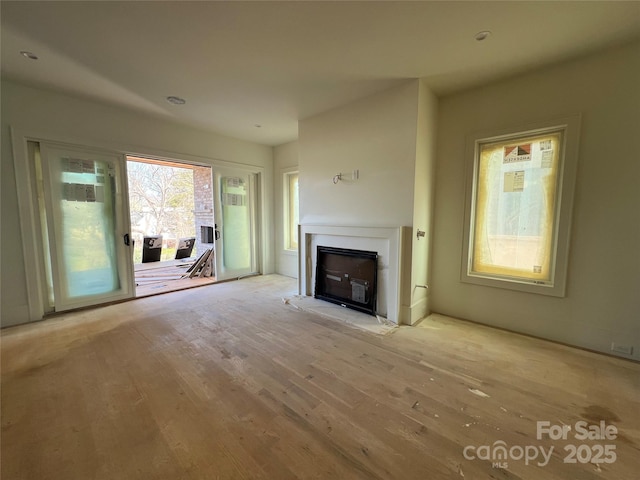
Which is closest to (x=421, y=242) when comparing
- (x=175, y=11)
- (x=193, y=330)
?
(x=193, y=330)

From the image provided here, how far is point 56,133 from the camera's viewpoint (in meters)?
3.13

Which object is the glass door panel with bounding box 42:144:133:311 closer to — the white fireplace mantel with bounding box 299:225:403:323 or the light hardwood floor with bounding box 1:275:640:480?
the light hardwood floor with bounding box 1:275:640:480

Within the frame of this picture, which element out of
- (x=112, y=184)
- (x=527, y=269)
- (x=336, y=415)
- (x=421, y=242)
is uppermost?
(x=112, y=184)

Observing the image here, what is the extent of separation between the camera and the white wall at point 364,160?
288 centimetres

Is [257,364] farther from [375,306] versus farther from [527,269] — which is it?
[527,269]

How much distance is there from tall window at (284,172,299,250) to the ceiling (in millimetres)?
2188

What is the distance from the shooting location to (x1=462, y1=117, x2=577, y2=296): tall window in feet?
8.29

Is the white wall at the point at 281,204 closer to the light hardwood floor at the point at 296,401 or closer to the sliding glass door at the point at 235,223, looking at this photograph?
the sliding glass door at the point at 235,223

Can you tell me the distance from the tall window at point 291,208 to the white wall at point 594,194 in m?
3.33

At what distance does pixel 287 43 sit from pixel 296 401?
2840 mm

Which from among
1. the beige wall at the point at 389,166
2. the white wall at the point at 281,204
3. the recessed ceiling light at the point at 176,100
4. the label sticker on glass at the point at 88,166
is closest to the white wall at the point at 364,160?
the beige wall at the point at 389,166

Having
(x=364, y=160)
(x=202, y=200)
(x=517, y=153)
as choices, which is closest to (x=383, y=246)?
(x=364, y=160)

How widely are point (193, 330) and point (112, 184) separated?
2469 millimetres

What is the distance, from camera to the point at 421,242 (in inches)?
122
